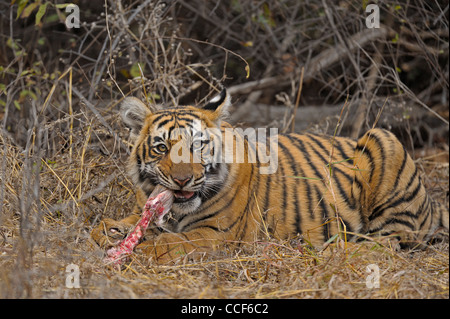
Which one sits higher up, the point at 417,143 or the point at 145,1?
the point at 145,1

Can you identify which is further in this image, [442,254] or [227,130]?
[227,130]

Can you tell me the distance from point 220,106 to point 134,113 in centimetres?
58

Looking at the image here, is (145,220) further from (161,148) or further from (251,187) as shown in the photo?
(251,187)

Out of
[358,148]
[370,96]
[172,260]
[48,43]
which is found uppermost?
[48,43]

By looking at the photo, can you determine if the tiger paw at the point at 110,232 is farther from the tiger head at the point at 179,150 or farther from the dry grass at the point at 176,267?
the tiger head at the point at 179,150

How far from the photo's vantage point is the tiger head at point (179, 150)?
148 inches

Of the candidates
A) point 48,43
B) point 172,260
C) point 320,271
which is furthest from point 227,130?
point 48,43

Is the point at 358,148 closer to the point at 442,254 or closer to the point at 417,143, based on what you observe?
the point at 442,254

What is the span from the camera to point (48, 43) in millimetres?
7137

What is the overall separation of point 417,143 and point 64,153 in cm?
472

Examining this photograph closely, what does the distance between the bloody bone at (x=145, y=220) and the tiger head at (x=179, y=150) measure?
0.07 meters

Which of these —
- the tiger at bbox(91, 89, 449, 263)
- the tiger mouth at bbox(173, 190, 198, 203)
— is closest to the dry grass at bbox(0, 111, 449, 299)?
the tiger at bbox(91, 89, 449, 263)

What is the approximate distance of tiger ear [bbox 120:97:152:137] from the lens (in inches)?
161

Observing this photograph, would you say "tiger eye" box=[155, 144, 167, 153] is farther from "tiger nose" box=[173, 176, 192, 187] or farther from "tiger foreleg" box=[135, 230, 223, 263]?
"tiger foreleg" box=[135, 230, 223, 263]
